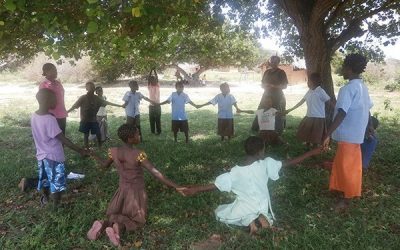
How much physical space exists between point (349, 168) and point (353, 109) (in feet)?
2.60

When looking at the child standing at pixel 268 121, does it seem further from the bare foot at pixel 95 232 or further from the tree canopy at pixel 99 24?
the bare foot at pixel 95 232

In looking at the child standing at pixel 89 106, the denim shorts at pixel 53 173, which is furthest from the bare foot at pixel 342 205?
the child standing at pixel 89 106

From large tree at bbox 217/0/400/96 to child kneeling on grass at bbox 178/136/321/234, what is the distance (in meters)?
4.52

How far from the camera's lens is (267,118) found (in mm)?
8727

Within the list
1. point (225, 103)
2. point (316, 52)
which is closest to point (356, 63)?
point (316, 52)

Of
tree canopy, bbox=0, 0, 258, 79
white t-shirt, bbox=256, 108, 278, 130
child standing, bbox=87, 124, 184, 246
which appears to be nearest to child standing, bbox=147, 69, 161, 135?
tree canopy, bbox=0, 0, 258, 79

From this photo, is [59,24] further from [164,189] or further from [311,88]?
[311,88]

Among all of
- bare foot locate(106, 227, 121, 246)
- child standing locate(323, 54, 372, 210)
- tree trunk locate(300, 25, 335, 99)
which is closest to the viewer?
bare foot locate(106, 227, 121, 246)

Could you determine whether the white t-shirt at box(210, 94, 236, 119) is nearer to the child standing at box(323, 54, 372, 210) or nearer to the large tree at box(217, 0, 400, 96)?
the large tree at box(217, 0, 400, 96)

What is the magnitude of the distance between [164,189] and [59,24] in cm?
296

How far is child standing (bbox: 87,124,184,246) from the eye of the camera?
4730 millimetres

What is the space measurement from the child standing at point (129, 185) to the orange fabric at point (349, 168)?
233 centimetres

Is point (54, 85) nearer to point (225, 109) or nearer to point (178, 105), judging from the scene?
point (178, 105)

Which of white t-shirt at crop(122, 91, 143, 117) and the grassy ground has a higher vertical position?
white t-shirt at crop(122, 91, 143, 117)
